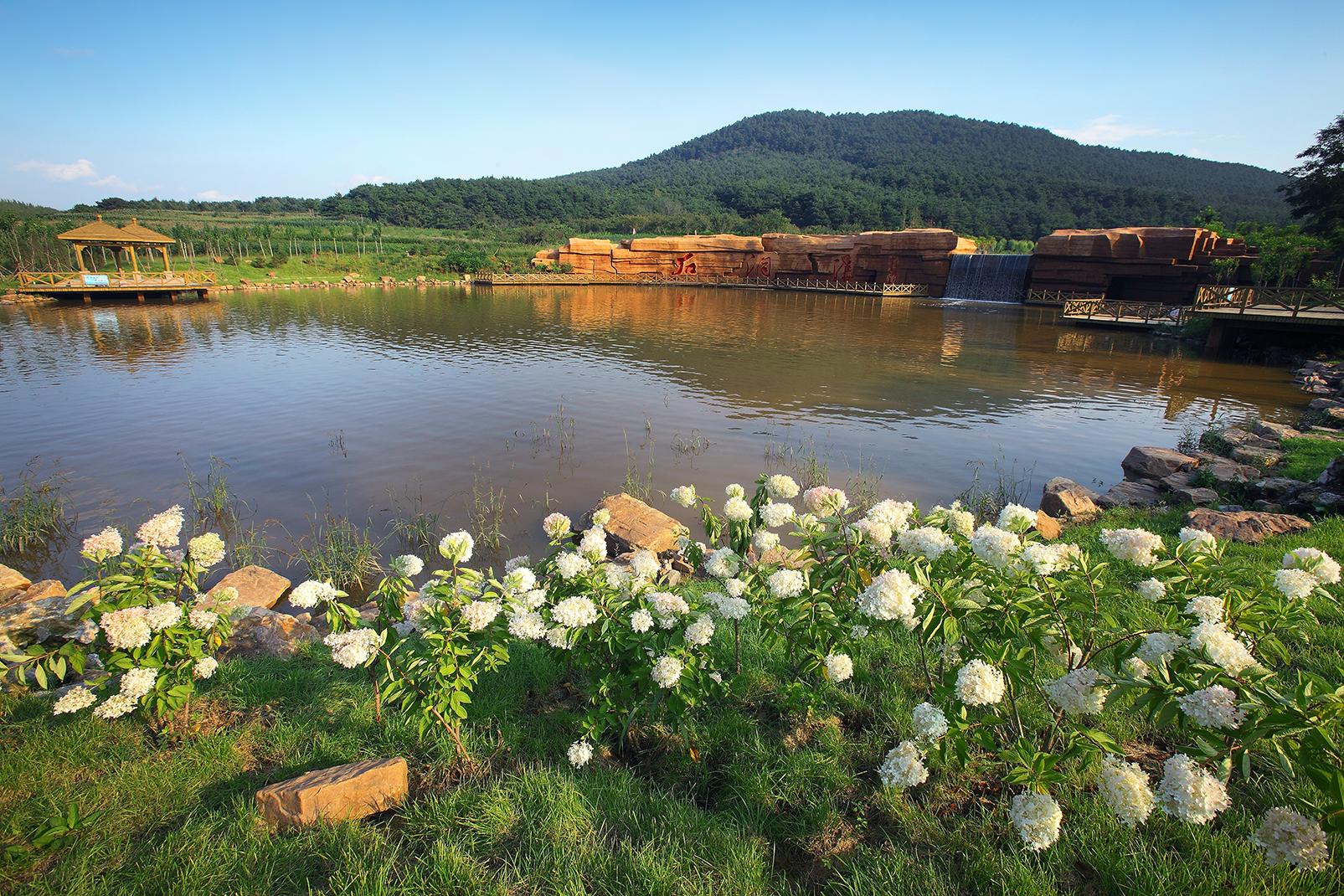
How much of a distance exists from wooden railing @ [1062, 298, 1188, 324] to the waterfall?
1019 cm

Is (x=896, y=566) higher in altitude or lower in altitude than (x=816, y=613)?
higher

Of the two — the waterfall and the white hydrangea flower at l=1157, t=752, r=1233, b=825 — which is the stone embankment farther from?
the waterfall

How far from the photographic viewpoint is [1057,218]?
79125 millimetres

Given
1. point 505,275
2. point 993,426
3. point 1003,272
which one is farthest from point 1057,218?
point 993,426

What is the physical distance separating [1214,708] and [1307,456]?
1003 centimetres

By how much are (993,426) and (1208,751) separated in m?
12.4

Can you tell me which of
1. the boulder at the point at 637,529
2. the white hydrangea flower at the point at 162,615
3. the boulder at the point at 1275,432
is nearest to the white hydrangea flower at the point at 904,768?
the white hydrangea flower at the point at 162,615

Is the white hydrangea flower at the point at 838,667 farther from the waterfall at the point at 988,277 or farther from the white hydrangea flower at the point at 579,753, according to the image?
the waterfall at the point at 988,277

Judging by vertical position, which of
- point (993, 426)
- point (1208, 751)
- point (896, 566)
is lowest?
point (993, 426)

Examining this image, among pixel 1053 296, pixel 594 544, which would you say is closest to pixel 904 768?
pixel 594 544

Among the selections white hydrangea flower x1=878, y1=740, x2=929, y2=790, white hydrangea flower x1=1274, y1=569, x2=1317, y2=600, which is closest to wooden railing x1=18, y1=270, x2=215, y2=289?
white hydrangea flower x1=878, y1=740, x2=929, y2=790

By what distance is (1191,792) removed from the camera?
1914 mm

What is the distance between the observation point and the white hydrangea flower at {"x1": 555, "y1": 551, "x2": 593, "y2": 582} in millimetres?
3055

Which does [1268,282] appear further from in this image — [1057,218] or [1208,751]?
[1057,218]
